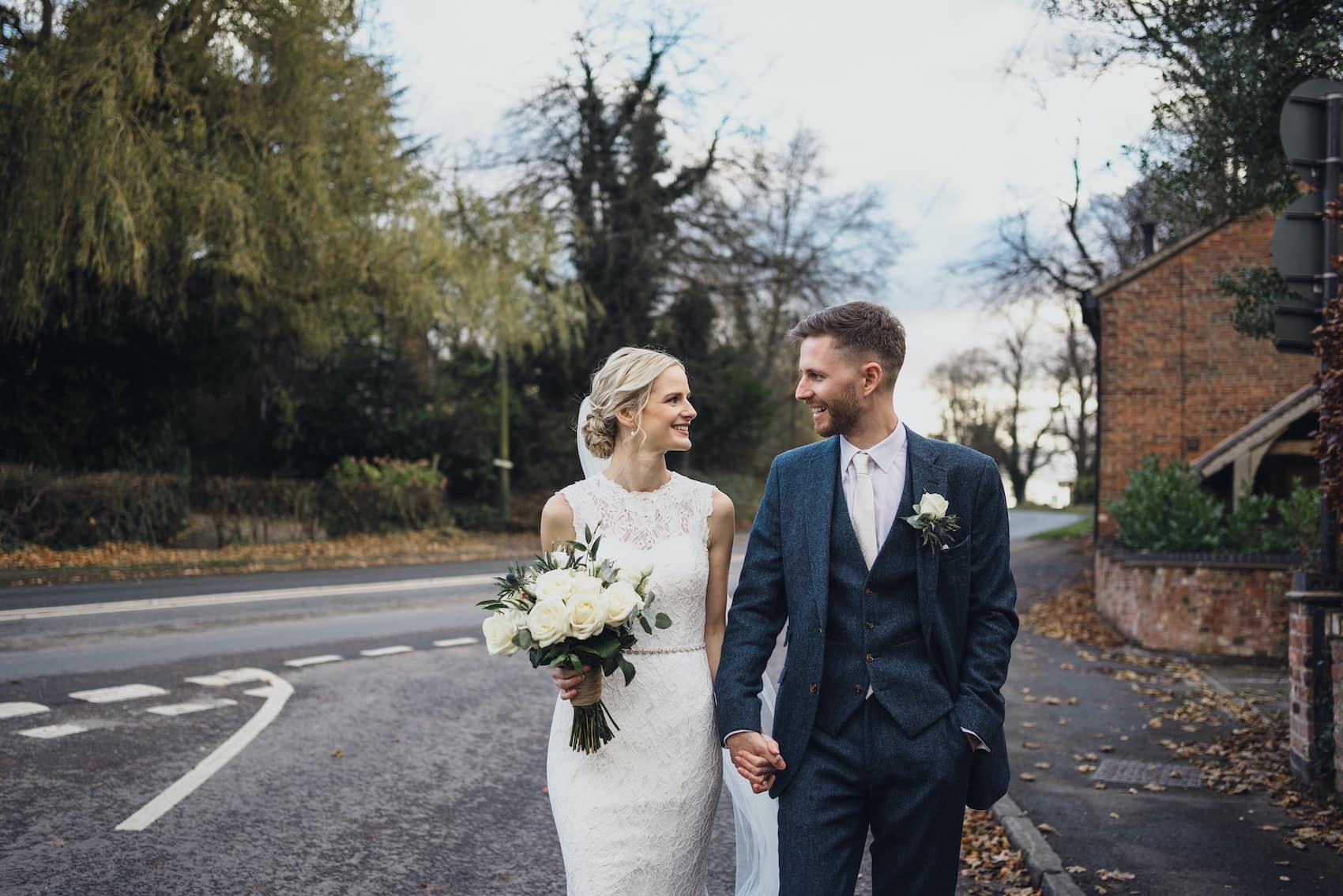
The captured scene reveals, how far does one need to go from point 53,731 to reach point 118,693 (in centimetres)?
136

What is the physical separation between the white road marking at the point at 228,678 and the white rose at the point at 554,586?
7.29 m

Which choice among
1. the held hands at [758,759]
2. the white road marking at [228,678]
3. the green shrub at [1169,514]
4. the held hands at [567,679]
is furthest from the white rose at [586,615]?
the green shrub at [1169,514]

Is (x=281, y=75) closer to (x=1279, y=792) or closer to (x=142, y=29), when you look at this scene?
(x=142, y=29)

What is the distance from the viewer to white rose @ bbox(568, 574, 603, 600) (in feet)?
11.2

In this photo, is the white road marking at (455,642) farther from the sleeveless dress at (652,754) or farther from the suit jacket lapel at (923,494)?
the suit jacket lapel at (923,494)

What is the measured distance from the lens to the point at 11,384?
71.6ft

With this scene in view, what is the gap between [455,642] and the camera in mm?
12664

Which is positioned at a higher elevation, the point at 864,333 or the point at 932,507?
the point at 864,333

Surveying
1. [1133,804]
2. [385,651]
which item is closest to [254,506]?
[385,651]

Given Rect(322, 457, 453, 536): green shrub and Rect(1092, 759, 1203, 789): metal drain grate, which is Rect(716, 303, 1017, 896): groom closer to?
Rect(1092, 759, 1203, 789): metal drain grate

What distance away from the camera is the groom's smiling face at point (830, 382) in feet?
10.7

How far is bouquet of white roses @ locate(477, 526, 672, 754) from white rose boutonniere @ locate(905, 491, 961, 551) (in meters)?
0.82

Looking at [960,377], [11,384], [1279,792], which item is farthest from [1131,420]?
[960,377]

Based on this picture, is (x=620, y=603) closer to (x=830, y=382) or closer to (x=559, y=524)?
(x=559, y=524)
